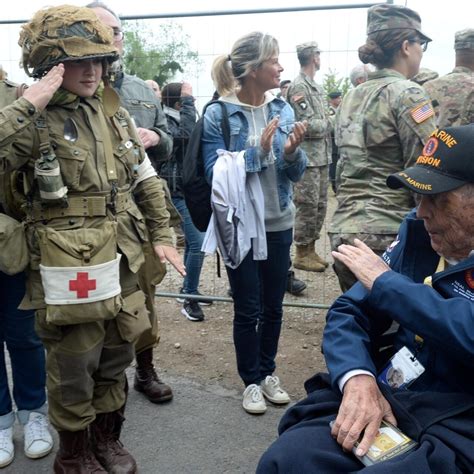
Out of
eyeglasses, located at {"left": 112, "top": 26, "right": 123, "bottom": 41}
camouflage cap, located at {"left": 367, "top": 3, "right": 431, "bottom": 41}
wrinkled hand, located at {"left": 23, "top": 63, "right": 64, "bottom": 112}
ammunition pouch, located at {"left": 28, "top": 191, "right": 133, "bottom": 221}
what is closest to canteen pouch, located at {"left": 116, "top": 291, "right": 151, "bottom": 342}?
ammunition pouch, located at {"left": 28, "top": 191, "right": 133, "bottom": 221}

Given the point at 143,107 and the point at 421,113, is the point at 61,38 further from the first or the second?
the point at 421,113

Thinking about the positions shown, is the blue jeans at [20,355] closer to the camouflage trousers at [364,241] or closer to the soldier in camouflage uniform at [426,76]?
the camouflage trousers at [364,241]

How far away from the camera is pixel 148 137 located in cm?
331

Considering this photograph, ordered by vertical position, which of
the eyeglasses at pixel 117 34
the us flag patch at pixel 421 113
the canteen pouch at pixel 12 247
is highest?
the eyeglasses at pixel 117 34

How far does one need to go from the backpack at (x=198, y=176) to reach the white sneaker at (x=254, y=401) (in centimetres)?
100

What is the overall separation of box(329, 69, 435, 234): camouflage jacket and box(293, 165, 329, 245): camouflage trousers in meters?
2.74

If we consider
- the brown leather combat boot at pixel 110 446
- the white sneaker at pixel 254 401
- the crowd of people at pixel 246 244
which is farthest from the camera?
the white sneaker at pixel 254 401

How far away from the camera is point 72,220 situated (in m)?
2.38

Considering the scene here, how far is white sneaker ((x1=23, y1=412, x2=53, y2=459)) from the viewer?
2.84 metres

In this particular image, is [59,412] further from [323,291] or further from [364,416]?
[323,291]

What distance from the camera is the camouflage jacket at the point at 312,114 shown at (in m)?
5.80

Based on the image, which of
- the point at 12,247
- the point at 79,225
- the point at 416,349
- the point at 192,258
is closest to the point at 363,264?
the point at 416,349

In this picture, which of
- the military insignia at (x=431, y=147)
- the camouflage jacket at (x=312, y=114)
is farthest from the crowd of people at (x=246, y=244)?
the camouflage jacket at (x=312, y=114)

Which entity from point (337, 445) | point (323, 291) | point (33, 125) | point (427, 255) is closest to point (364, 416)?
point (337, 445)
